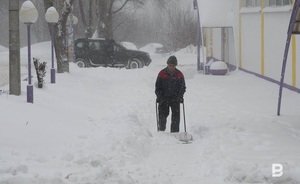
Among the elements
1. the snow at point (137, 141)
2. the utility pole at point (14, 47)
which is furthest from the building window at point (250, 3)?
the utility pole at point (14, 47)

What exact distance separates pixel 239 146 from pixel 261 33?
1231cm

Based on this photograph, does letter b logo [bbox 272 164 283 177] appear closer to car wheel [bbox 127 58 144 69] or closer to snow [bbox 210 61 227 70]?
snow [bbox 210 61 227 70]

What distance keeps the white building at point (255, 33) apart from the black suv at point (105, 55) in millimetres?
4727

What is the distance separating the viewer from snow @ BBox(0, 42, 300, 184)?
23.0ft

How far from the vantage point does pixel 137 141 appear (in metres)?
9.50

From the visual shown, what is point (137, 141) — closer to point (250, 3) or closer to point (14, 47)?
point (14, 47)

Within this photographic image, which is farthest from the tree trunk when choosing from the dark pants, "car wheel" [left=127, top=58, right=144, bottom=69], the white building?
the dark pants

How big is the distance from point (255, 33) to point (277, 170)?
15.4 meters

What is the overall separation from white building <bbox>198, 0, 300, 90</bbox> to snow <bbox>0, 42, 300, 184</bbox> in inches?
97.0

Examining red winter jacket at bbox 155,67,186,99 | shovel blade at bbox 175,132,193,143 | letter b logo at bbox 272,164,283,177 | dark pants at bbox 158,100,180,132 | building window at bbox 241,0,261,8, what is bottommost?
shovel blade at bbox 175,132,193,143

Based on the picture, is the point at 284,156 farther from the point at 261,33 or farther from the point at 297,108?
the point at 261,33

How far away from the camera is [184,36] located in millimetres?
45906

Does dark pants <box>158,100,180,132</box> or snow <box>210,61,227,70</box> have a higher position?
snow <box>210,61,227,70</box>

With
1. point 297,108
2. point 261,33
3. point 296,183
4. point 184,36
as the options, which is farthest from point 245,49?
point 184,36
